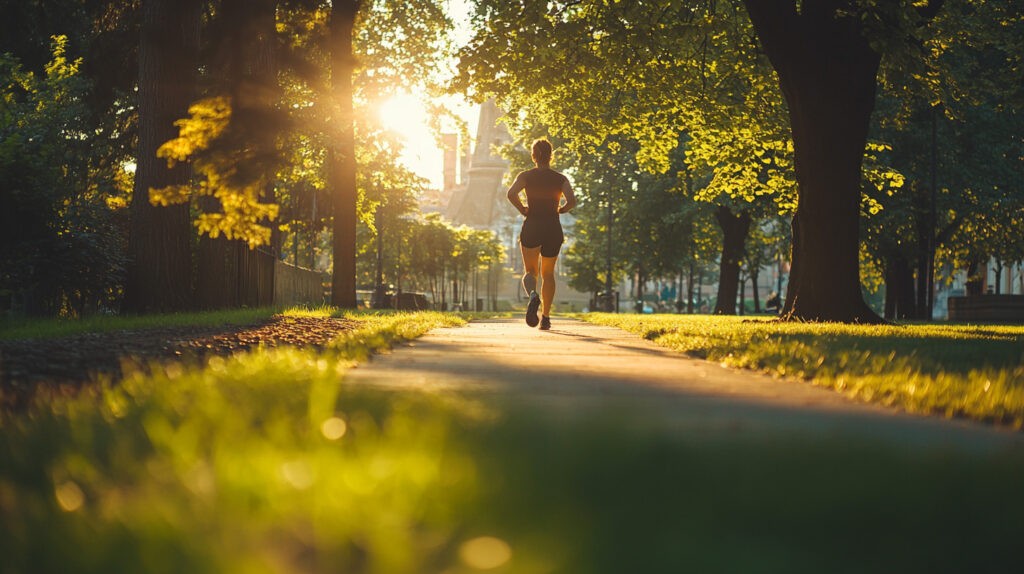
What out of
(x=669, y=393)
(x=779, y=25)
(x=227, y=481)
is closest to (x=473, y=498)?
(x=227, y=481)

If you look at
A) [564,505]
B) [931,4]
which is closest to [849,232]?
[931,4]

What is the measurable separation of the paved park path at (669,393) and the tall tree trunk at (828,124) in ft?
23.7

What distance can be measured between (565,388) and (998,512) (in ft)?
9.84

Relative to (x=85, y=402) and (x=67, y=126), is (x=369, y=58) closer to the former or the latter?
(x=67, y=126)

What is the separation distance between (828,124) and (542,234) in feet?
17.1

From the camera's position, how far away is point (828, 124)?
1474 centimetres

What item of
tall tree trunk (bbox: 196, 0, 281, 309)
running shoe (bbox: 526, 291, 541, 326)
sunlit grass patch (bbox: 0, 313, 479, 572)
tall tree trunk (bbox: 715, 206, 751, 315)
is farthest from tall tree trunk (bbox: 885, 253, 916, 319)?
sunlit grass patch (bbox: 0, 313, 479, 572)

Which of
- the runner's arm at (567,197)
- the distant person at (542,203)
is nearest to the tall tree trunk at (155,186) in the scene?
the distant person at (542,203)

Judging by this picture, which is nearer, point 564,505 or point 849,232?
point 564,505

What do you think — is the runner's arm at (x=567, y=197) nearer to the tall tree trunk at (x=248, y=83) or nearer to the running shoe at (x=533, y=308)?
the running shoe at (x=533, y=308)

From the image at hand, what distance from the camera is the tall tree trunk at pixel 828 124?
1461cm

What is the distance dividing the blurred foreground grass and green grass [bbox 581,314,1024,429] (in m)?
1.52

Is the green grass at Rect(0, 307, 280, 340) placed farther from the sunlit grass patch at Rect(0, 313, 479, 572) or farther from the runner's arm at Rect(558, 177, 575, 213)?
the sunlit grass patch at Rect(0, 313, 479, 572)

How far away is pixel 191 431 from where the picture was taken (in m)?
3.15
